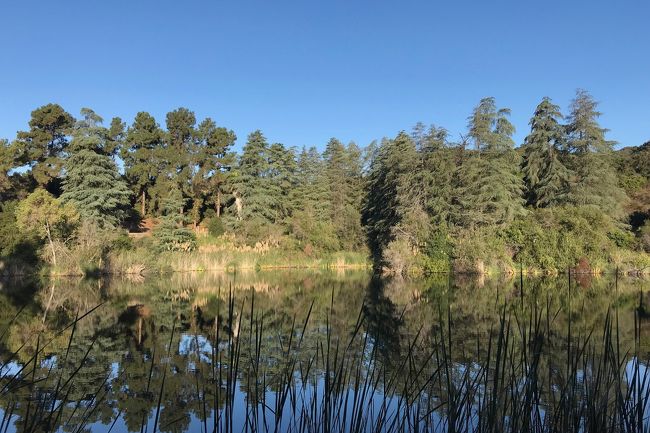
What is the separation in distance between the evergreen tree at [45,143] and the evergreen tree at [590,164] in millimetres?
35710

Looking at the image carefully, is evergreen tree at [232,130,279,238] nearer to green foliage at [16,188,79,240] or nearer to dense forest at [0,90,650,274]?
dense forest at [0,90,650,274]

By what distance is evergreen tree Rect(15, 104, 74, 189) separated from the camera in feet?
117

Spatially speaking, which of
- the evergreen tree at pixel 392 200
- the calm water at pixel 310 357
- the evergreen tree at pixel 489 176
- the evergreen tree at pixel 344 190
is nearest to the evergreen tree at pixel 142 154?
the evergreen tree at pixel 344 190

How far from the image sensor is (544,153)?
33.8 m

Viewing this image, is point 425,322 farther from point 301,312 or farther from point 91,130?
point 91,130

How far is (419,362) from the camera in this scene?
736 cm

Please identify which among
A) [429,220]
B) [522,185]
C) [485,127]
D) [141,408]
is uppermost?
[485,127]

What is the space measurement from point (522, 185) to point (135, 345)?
2868cm

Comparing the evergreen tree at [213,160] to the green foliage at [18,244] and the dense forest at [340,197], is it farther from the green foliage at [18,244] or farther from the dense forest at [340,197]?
the green foliage at [18,244]

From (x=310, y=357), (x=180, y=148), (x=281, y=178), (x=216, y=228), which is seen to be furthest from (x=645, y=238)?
(x=180, y=148)

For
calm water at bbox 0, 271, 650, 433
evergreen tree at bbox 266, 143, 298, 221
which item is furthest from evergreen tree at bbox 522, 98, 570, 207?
evergreen tree at bbox 266, 143, 298, 221

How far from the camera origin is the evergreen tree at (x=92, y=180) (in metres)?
32.2

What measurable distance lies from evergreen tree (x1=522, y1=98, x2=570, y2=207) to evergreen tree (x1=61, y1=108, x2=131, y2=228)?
91.4 feet

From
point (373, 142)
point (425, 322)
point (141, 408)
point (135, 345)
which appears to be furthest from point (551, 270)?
point (373, 142)
